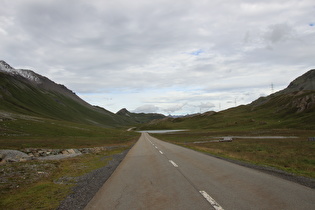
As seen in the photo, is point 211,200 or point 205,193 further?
point 205,193

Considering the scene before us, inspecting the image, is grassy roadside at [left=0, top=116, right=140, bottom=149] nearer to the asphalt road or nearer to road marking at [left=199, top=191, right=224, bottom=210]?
the asphalt road

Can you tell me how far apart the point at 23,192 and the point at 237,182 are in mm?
10153

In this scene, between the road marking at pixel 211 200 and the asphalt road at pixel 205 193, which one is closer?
the road marking at pixel 211 200

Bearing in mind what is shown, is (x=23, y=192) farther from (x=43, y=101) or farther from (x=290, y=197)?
(x=43, y=101)

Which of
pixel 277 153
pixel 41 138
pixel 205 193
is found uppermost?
pixel 41 138

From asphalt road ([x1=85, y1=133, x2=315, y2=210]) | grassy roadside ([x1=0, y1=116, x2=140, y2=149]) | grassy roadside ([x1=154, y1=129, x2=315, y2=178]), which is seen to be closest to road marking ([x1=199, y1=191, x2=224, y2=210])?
asphalt road ([x1=85, y1=133, x2=315, y2=210])

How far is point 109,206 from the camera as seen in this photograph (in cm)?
757

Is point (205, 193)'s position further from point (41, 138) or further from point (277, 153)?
point (41, 138)

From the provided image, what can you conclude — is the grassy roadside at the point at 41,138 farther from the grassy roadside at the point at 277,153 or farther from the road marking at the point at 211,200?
the road marking at the point at 211,200

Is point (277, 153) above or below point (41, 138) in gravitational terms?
below

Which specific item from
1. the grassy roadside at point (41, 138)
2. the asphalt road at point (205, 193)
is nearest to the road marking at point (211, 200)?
the asphalt road at point (205, 193)

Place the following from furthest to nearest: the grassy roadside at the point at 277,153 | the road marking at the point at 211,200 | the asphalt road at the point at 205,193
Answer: the grassy roadside at the point at 277,153 < the asphalt road at the point at 205,193 < the road marking at the point at 211,200

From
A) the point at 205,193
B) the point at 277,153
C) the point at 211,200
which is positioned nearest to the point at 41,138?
the point at 277,153

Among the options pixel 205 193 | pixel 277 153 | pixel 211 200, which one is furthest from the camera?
pixel 277 153
